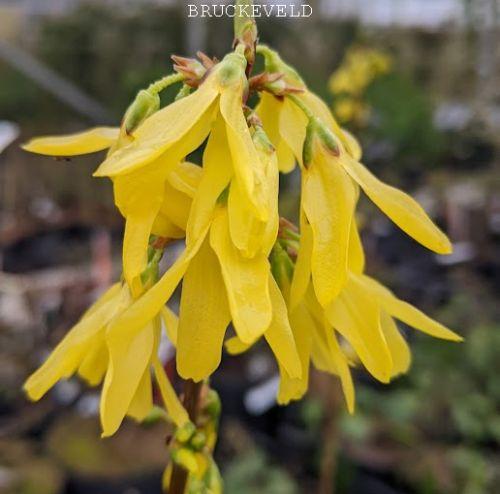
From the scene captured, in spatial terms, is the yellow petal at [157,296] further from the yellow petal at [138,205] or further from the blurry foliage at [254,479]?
the blurry foliage at [254,479]

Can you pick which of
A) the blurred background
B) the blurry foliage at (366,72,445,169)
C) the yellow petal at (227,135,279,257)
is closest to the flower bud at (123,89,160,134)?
the yellow petal at (227,135,279,257)

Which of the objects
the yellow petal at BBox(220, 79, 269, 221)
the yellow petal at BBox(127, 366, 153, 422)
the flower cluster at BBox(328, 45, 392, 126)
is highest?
the yellow petal at BBox(220, 79, 269, 221)

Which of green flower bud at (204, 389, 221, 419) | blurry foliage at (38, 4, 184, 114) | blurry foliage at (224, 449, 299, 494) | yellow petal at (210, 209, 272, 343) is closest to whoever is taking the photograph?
yellow petal at (210, 209, 272, 343)

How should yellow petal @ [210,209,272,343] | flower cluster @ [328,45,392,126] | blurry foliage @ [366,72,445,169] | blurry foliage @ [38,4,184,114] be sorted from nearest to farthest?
yellow petal @ [210,209,272,343] < flower cluster @ [328,45,392,126] < blurry foliage @ [366,72,445,169] < blurry foliage @ [38,4,184,114]

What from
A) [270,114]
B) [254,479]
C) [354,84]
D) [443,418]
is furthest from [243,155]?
[354,84]

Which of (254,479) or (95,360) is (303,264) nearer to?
(95,360)

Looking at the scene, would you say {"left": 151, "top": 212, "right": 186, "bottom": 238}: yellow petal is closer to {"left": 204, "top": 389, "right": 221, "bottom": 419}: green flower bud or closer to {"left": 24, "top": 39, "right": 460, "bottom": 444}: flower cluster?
{"left": 24, "top": 39, "right": 460, "bottom": 444}: flower cluster

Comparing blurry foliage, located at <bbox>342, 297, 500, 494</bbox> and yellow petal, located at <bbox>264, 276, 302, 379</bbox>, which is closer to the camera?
yellow petal, located at <bbox>264, 276, 302, 379</bbox>

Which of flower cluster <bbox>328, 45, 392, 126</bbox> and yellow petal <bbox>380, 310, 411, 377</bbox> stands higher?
yellow petal <bbox>380, 310, 411, 377</bbox>

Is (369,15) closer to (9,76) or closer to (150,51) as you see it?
(150,51)
